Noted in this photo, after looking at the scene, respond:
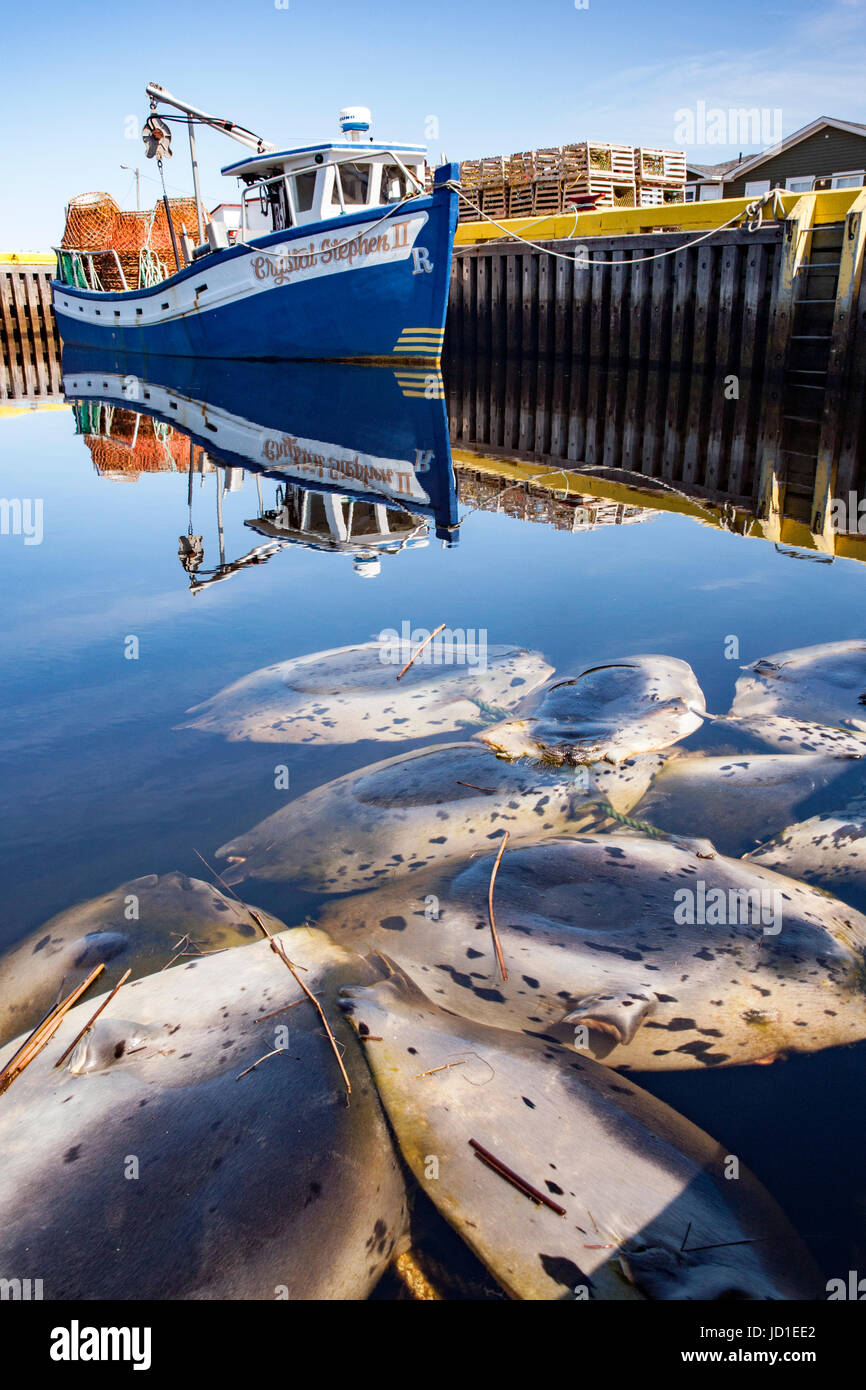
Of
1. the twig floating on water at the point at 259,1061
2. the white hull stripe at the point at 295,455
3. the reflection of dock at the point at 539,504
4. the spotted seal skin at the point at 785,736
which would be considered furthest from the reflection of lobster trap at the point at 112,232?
the twig floating on water at the point at 259,1061

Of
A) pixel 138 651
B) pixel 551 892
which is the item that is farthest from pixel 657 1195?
pixel 138 651

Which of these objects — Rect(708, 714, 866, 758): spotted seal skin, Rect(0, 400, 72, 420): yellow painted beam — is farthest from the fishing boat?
Rect(708, 714, 866, 758): spotted seal skin

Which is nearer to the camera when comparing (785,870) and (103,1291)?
(103,1291)

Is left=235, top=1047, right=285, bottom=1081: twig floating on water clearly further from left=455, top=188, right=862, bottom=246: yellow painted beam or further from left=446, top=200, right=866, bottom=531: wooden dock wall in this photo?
left=455, top=188, right=862, bottom=246: yellow painted beam

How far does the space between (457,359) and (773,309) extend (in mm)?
8570

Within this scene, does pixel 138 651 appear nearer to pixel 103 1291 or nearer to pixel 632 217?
pixel 103 1291

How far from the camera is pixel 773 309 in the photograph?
12375 mm

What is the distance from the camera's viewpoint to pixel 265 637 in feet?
20.0

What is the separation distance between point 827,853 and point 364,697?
94.4 inches

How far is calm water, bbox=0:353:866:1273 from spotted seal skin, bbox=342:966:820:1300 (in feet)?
0.47

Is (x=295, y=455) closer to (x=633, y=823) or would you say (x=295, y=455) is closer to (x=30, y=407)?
(x=633, y=823)

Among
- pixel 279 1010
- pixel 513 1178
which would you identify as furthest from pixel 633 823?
pixel 513 1178

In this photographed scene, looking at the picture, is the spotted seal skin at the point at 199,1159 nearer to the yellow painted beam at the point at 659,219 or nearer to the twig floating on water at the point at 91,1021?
the twig floating on water at the point at 91,1021

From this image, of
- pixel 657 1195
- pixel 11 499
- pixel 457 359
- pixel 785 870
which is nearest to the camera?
pixel 657 1195
